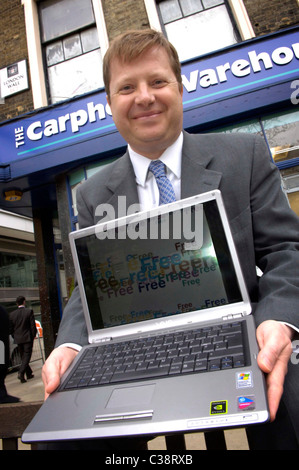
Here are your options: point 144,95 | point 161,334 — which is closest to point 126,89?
point 144,95

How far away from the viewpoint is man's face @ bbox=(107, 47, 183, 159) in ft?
4.11

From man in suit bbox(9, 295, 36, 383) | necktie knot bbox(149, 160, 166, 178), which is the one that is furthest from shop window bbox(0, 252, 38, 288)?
necktie knot bbox(149, 160, 166, 178)

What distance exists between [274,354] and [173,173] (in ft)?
2.87

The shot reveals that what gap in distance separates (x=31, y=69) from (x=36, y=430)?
21.6ft

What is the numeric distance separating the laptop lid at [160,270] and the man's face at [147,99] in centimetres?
43

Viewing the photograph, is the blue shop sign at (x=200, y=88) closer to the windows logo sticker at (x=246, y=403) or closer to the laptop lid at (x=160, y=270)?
the laptop lid at (x=160, y=270)

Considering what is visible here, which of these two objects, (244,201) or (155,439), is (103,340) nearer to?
(244,201)

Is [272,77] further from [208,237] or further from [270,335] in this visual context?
[270,335]

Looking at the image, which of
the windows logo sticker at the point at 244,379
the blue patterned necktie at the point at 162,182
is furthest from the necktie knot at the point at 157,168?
the windows logo sticker at the point at 244,379

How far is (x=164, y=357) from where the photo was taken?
32.4 inches

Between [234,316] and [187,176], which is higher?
[187,176]

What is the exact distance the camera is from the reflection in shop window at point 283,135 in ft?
13.8

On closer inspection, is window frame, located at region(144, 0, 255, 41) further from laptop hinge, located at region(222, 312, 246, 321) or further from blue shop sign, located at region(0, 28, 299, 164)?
laptop hinge, located at region(222, 312, 246, 321)
